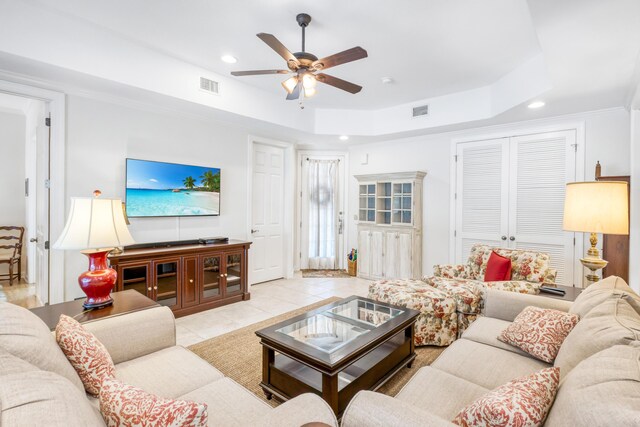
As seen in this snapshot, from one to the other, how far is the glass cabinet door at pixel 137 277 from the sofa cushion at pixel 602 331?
3.53 m

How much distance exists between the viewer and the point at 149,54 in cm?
325

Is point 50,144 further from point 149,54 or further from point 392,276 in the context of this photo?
point 392,276

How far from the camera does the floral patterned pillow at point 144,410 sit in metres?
0.90

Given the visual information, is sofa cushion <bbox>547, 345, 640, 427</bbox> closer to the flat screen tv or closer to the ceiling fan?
the ceiling fan

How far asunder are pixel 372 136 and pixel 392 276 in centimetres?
236

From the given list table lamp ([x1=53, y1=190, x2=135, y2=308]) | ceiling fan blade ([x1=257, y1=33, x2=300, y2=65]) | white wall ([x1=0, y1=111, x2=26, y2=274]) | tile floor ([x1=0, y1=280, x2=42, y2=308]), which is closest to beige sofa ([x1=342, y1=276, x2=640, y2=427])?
table lamp ([x1=53, y1=190, x2=135, y2=308])

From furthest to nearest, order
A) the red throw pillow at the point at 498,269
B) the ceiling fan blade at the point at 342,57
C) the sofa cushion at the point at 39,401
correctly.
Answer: the red throw pillow at the point at 498,269
the ceiling fan blade at the point at 342,57
the sofa cushion at the point at 39,401

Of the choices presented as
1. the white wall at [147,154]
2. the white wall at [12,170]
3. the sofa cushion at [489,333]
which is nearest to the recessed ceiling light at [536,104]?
the sofa cushion at [489,333]

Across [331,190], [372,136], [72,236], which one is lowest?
[72,236]

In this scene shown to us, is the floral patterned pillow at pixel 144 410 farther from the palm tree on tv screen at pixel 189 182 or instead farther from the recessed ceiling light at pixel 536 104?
the recessed ceiling light at pixel 536 104

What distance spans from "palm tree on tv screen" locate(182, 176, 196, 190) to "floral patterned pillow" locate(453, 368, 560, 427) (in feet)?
12.8

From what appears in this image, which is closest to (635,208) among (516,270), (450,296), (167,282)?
(516,270)

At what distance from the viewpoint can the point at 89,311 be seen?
6.37 feet

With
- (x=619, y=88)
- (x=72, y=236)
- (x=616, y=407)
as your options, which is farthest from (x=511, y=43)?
(x=72, y=236)
